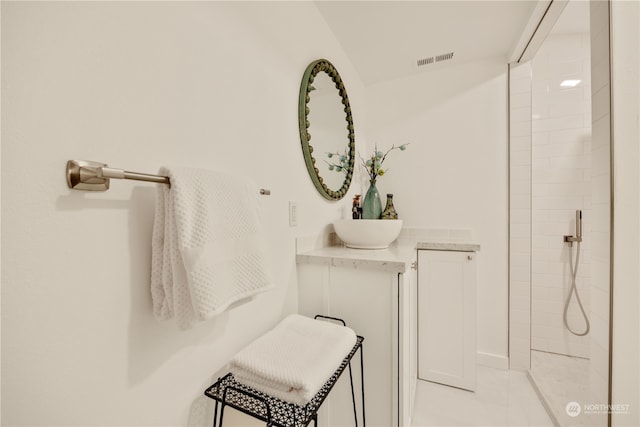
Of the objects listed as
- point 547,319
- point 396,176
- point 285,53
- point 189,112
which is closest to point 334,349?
point 189,112

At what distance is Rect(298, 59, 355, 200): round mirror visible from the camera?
129 cm

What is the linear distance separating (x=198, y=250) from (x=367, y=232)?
0.98 meters

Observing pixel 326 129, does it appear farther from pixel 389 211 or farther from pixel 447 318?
pixel 447 318

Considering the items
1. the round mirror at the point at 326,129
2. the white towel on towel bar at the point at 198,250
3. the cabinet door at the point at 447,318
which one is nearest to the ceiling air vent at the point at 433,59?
the round mirror at the point at 326,129

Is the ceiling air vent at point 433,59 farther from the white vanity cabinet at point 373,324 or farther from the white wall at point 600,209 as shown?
the white vanity cabinet at point 373,324

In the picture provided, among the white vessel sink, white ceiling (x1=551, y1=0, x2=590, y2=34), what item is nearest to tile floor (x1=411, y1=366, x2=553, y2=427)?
the white vessel sink

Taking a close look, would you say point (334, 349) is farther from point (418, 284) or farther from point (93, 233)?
point (418, 284)

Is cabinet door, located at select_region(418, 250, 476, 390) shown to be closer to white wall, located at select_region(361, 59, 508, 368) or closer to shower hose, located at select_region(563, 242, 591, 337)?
white wall, located at select_region(361, 59, 508, 368)

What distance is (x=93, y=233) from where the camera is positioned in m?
0.51

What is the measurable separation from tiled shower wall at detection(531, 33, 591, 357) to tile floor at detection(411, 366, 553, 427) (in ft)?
1.85

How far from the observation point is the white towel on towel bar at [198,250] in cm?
53

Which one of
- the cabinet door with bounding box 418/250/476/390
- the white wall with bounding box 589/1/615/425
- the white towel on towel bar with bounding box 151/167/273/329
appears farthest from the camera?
the cabinet door with bounding box 418/250/476/390

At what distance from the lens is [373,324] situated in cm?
104

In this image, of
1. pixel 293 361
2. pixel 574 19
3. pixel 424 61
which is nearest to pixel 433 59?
pixel 424 61
